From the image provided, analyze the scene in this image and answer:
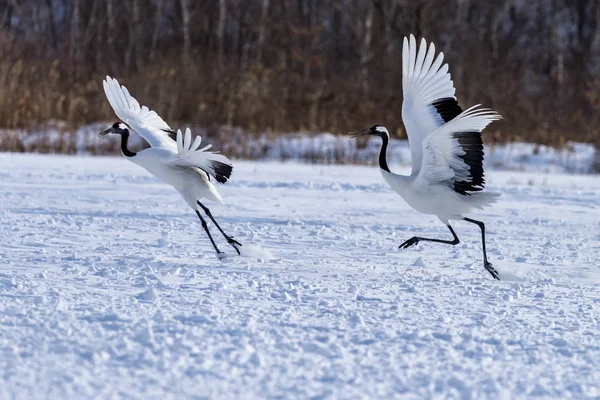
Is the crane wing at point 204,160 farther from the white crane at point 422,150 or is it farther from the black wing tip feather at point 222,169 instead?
the white crane at point 422,150

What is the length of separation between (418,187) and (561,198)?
581 cm

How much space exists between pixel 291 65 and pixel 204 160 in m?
19.3

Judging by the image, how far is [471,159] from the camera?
601 cm

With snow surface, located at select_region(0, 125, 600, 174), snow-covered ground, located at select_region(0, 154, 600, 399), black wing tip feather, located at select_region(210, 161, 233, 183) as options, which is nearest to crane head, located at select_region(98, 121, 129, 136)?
snow-covered ground, located at select_region(0, 154, 600, 399)

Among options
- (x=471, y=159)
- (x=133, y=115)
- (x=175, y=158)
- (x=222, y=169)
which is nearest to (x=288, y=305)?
(x=222, y=169)

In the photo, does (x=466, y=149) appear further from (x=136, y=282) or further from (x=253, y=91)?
(x=253, y=91)

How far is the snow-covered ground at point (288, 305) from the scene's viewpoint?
3.49m

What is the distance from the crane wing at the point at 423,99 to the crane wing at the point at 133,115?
6.06 feet

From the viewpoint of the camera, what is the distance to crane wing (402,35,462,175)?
20.4ft

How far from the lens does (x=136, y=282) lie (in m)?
5.23

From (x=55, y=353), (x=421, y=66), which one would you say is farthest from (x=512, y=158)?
(x=55, y=353)

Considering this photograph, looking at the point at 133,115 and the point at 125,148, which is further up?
the point at 133,115

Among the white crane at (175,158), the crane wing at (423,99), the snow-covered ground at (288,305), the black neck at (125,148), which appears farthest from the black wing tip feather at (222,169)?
the crane wing at (423,99)

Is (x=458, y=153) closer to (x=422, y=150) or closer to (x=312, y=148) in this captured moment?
(x=422, y=150)
